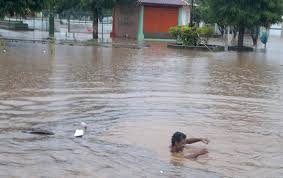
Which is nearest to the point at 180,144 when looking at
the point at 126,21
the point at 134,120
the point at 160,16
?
the point at 134,120

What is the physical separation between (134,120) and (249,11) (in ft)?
81.3

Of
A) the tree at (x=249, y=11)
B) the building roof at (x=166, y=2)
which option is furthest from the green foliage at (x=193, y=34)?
the building roof at (x=166, y=2)

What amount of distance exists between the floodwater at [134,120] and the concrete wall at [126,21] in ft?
87.5

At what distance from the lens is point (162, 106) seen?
521 inches

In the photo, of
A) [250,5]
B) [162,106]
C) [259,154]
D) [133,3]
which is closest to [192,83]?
[162,106]

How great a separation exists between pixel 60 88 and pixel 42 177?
740 centimetres

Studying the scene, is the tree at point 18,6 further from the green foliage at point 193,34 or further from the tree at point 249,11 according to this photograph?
the tree at point 249,11

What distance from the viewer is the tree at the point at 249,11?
34625 mm

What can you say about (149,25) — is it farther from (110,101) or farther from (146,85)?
(110,101)

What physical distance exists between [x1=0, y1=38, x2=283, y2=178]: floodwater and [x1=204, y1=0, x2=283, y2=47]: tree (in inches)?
571

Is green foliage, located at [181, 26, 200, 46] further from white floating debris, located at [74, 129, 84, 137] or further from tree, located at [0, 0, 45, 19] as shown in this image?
white floating debris, located at [74, 129, 84, 137]

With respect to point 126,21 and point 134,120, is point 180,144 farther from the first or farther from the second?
point 126,21

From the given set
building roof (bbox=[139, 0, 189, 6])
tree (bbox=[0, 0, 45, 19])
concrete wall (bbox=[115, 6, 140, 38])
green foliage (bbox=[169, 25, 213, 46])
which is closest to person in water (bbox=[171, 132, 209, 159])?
tree (bbox=[0, 0, 45, 19])

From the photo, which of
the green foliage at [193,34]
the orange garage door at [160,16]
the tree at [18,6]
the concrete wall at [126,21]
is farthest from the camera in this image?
the concrete wall at [126,21]
